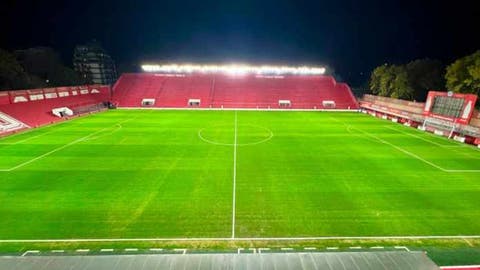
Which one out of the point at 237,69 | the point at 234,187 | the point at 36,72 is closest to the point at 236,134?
the point at 234,187

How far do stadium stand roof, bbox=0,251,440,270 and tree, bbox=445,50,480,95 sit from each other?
37704mm

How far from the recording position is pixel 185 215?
1324cm

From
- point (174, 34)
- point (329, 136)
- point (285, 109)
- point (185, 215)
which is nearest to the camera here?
point (185, 215)

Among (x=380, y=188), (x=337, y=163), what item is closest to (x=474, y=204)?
Result: (x=380, y=188)

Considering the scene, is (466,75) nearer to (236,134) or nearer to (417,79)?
(417,79)

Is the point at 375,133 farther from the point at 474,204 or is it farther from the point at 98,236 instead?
the point at 98,236

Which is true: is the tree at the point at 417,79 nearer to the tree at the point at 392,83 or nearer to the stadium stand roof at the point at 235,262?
the tree at the point at 392,83

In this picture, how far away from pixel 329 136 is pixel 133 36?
243ft

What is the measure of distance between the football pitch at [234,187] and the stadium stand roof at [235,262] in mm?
3920

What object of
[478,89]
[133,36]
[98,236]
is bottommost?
[98,236]

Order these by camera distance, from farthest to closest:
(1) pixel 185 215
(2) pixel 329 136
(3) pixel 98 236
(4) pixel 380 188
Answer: (2) pixel 329 136, (4) pixel 380 188, (1) pixel 185 215, (3) pixel 98 236

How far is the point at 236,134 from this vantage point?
30.9 metres

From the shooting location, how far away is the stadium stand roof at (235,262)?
7.41 m

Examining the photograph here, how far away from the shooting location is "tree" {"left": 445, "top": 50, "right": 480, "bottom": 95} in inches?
1385
